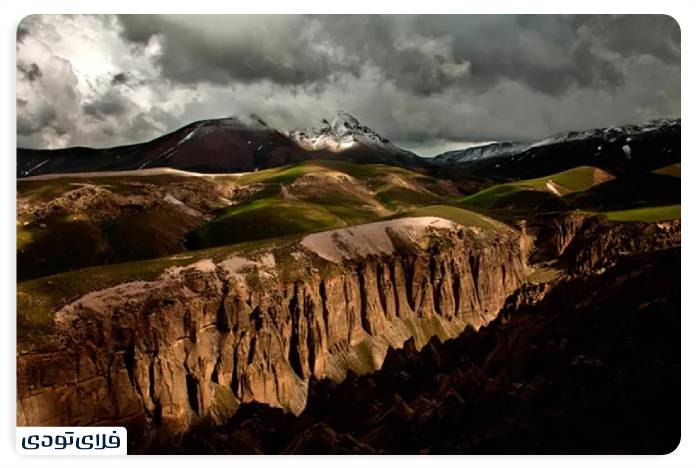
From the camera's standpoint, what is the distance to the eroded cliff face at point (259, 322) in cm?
2166

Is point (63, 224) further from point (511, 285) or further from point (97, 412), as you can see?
point (511, 285)

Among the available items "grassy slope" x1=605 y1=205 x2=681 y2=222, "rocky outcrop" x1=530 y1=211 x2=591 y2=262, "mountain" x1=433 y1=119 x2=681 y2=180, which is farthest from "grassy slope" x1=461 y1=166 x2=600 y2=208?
"grassy slope" x1=605 y1=205 x2=681 y2=222

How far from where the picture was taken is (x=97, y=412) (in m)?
20.3

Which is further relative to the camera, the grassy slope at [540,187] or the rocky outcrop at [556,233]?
the grassy slope at [540,187]

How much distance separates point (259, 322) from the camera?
1171 inches

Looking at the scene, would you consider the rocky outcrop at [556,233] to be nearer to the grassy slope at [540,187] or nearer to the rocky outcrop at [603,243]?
the rocky outcrop at [603,243]

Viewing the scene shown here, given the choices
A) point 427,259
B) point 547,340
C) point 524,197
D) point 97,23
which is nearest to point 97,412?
point 97,23

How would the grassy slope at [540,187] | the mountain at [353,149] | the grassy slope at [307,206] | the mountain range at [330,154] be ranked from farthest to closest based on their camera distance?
1. the mountain at [353,149]
2. the mountain range at [330,154]
3. the grassy slope at [540,187]
4. the grassy slope at [307,206]

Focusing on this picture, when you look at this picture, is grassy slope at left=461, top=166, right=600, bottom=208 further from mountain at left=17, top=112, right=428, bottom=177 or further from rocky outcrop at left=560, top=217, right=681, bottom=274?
rocky outcrop at left=560, top=217, right=681, bottom=274

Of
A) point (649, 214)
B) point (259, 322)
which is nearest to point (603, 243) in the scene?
point (649, 214)

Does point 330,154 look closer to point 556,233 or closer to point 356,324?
point 556,233

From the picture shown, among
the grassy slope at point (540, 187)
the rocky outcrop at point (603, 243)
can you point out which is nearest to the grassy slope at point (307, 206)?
the grassy slope at point (540, 187)

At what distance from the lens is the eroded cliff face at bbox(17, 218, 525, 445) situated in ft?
71.1

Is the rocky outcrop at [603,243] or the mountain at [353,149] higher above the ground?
the mountain at [353,149]
